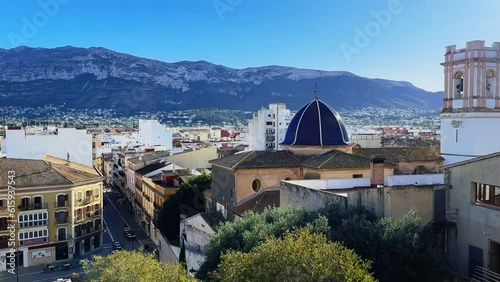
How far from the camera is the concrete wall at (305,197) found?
21500mm

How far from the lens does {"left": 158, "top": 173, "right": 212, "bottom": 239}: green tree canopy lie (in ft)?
142

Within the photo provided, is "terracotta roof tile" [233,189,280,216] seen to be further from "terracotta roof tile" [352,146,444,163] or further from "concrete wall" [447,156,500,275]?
"concrete wall" [447,156,500,275]

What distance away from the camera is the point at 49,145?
58562 mm

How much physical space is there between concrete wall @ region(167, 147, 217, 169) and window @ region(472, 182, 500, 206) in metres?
47.0

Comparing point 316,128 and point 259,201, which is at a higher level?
point 316,128

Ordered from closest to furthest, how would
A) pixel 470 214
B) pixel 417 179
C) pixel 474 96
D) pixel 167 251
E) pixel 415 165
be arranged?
pixel 470 214 < pixel 417 179 < pixel 474 96 < pixel 415 165 < pixel 167 251

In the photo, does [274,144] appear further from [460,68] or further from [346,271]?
[346,271]

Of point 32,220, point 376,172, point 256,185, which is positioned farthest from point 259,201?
point 32,220

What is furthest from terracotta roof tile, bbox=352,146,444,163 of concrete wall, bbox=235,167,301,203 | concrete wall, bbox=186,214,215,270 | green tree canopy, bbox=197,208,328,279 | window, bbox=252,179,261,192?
green tree canopy, bbox=197,208,328,279

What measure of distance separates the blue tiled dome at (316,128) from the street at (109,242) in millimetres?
19061

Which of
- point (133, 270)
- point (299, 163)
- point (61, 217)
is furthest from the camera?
point (61, 217)

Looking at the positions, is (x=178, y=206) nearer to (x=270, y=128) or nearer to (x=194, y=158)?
(x=194, y=158)

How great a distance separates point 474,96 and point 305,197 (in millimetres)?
16670

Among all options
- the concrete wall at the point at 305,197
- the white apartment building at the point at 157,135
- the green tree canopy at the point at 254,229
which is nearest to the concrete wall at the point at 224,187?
the concrete wall at the point at 305,197
